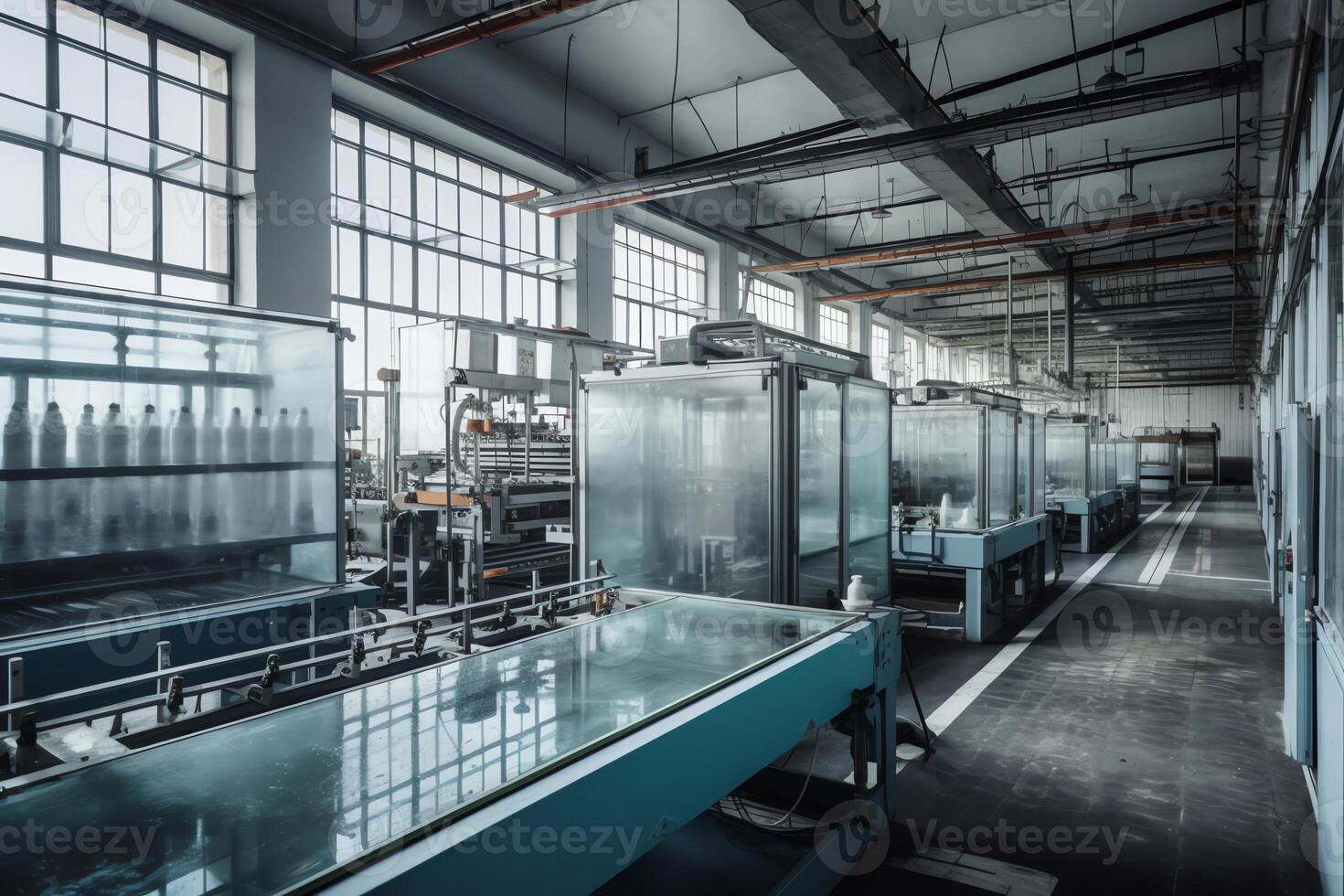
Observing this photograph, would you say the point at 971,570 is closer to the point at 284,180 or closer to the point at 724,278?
the point at 284,180

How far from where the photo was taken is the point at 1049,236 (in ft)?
26.5

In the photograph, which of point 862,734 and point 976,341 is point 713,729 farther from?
point 976,341

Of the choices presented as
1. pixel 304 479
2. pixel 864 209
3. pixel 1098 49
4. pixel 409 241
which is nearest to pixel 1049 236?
pixel 1098 49

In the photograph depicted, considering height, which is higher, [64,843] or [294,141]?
[294,141]

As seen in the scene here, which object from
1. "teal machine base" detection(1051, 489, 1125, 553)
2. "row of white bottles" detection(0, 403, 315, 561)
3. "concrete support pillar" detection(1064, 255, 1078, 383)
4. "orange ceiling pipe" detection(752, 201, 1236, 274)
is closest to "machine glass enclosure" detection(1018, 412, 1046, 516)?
"teal machine base" detection(1051, 489, 1125, 553)

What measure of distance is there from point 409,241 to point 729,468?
232 inches

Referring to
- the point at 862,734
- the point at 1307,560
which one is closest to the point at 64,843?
the point at 862,734

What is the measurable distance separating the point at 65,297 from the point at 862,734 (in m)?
3.04

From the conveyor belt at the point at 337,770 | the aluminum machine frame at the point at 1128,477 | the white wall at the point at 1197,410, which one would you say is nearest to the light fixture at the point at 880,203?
the aluminum machine frame at the point at 1128,477

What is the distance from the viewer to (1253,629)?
570cm

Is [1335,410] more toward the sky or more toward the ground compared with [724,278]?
more toward the ground

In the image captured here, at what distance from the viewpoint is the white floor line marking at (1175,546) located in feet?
26.7

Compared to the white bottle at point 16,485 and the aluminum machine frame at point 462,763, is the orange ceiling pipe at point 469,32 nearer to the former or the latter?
the white bottle at point 16,485

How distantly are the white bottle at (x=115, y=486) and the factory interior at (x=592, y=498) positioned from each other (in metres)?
0.02
